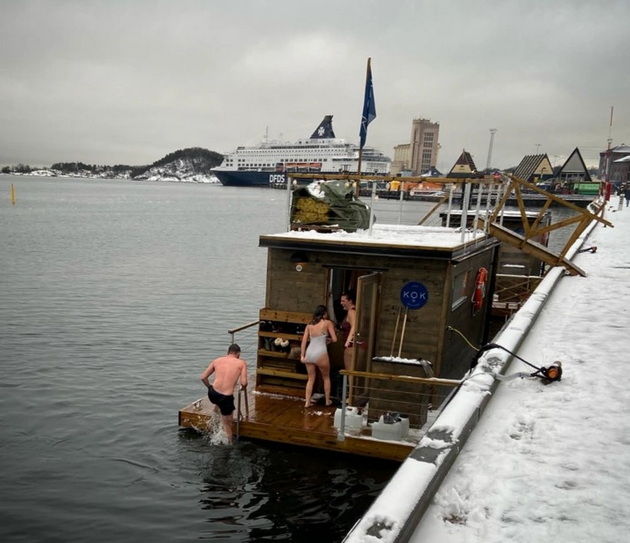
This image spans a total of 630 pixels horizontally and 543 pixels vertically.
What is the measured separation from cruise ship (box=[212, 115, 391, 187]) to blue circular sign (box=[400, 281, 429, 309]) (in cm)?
14256

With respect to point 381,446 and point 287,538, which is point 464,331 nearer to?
point 381,446

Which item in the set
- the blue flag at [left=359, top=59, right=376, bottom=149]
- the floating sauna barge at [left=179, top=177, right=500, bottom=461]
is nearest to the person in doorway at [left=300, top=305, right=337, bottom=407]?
the floating sauna barge at [left=179, top=177, right=500, bottom=461]

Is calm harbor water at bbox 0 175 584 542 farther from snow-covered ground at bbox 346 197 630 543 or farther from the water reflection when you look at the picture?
snow-covered ground at bbox 346 197 630 543

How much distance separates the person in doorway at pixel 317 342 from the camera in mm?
9539

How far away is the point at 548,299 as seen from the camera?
12.0m

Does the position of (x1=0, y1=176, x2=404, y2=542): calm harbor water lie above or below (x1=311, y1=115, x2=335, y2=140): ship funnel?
below

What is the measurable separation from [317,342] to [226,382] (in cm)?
164

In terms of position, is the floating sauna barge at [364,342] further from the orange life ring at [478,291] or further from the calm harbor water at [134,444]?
the orange life ring at [478,291]

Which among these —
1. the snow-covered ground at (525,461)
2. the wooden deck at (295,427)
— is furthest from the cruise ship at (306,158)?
the snow-covered ground at (525,461)

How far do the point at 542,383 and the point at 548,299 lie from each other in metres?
5.80

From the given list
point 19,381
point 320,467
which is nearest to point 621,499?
point 320,467

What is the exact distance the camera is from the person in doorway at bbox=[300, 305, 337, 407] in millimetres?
9539

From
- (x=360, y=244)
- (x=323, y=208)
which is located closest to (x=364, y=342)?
(x=360, y=244)

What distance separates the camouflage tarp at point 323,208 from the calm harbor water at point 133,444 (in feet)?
15.0
